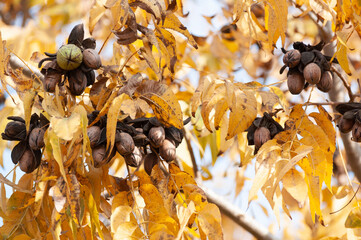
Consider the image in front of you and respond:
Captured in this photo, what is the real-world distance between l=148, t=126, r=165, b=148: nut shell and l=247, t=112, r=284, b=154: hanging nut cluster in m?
0.22

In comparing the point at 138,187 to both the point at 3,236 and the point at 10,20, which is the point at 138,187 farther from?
the point at 10,20

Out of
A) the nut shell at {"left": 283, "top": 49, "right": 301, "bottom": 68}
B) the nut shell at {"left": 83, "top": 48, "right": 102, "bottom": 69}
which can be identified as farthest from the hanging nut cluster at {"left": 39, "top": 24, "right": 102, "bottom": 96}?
the nut shell at {"left": 283, "top": 49, "right": 301, "bottom": 68}

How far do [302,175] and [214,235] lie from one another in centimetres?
24

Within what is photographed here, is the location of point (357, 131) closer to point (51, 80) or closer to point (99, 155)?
point (99, 155)

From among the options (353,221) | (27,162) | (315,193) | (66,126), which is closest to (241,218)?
(353,221)

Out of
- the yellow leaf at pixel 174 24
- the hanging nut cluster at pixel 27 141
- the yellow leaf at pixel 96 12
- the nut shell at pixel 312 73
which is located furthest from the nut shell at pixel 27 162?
the nut shell at pixel 312 73

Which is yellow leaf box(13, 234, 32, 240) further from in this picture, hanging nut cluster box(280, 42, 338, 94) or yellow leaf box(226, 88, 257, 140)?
hanging nut cluster box(280, 42, 338, 94)

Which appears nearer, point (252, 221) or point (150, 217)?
point (150, 217)

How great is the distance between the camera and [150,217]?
109 centimetres

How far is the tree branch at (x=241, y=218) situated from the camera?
69.7 inches

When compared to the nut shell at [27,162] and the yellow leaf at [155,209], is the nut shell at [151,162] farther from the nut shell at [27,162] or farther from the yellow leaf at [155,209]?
the nut shell at [27,162]

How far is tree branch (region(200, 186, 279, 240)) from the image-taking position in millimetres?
1771

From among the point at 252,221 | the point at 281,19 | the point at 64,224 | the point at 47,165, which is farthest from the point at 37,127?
the point at 252,221

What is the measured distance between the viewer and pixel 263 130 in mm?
1167
